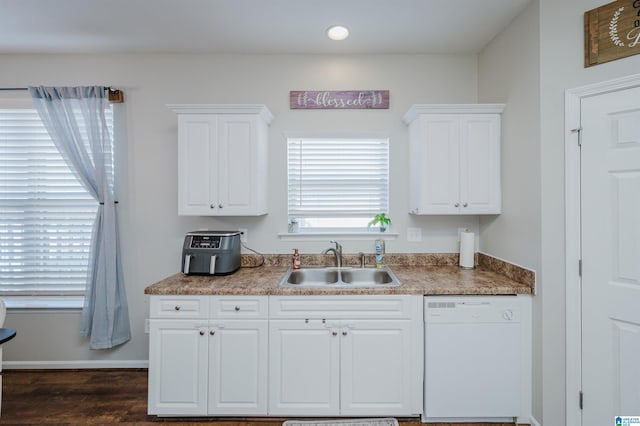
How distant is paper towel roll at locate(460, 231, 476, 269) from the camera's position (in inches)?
98.0

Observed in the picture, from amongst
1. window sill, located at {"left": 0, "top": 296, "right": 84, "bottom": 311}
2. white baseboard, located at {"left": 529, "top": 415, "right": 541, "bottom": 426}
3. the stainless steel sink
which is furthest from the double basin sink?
window sill, located at {"left": 0, "top": 296, "right": 84, "bottom": 311}

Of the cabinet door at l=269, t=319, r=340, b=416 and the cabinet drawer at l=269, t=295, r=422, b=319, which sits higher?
the cabinet drawer at l=269, t=295, r=422, b=319

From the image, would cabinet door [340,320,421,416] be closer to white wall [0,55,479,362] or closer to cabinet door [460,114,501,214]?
white wall [0,55,479,362]

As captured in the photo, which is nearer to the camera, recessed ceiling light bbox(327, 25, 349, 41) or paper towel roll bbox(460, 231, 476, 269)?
recessed ceiling light bbox(327, 25, 349, 41)

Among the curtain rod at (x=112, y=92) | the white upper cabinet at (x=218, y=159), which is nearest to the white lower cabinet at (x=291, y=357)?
the white upper cabinet at (x=218, y=159)

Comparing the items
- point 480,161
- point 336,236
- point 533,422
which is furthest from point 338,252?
point 533,422

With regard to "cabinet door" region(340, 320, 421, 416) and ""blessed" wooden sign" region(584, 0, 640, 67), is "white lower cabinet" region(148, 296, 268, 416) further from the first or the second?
""blessed" wooden sign" region(584, 0, 640, 67)

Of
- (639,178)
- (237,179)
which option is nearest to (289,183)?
(237,179)

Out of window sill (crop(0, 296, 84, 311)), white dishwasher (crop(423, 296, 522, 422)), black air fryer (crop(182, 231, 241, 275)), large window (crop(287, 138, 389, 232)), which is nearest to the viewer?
white dishwasher (crop(423, 296, 522, 422))

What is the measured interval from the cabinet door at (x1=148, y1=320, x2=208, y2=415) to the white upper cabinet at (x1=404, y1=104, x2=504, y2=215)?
198 centimetres

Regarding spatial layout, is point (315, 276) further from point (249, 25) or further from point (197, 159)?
point (249, 25)

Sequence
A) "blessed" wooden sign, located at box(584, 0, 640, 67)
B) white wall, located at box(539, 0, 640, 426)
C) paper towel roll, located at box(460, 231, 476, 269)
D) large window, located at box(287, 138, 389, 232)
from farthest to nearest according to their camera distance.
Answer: large window, located at box(287, 138, 389, 232), paper towel roll, located at box(460, 231, 476, 269), white wall, located at box(539, 0, 640, 426), "blessed" wooden sign, located at box(584, 0, 640, 67)

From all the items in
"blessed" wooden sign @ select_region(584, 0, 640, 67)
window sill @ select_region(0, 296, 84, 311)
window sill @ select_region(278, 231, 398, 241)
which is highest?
"blessed" wooden sign @ select_region(584, 0, 640, 67)

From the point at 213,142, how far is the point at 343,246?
1383mm
